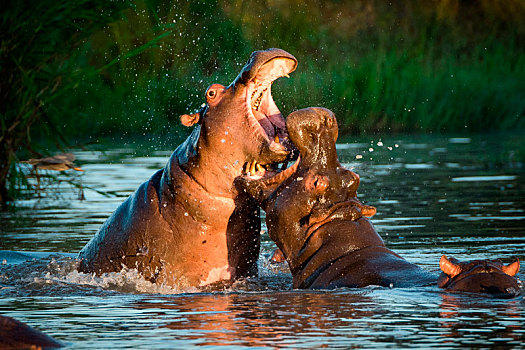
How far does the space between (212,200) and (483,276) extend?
5.92 ft

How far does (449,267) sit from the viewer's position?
5.27 meters

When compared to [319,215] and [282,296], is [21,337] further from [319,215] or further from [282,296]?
[319,215]

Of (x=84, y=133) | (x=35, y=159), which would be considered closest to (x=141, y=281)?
(x=35, y=159)

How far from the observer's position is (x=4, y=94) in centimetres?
1002

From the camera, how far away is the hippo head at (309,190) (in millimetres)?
5840

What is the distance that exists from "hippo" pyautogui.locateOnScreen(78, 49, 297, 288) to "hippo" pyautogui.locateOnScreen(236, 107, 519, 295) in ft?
1.08

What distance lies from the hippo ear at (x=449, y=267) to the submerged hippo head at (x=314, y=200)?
0.70 m

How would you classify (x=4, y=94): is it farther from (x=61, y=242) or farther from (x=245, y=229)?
(x=245, y=229)

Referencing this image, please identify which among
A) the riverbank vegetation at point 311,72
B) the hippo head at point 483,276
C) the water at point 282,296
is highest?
the riverbank vegetation at point 311,72

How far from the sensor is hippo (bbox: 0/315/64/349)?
439cm

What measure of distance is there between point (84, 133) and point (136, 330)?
43.8 feet

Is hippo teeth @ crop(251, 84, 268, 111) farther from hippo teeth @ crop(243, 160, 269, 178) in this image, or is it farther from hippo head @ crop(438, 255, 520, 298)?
hippo head @ crop(438, 255, 520, 298)

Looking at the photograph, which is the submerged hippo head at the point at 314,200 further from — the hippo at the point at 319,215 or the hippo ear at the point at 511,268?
the hippo ear at the point at 511,268

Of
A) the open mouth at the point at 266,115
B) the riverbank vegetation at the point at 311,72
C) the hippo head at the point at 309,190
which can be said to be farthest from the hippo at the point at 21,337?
the riverbank vegetation at the point at 311,72
